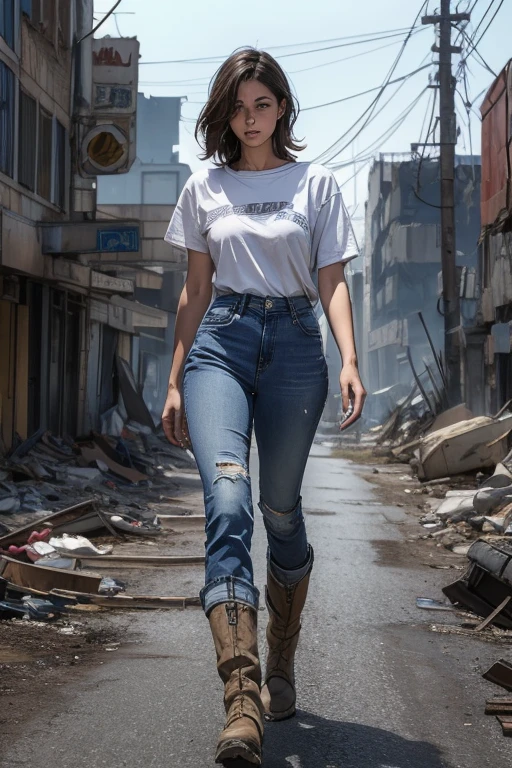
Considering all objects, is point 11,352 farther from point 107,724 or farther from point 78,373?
point 107,724

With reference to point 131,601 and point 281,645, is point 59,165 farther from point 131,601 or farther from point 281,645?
point 281,645

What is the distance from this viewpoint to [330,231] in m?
3.65

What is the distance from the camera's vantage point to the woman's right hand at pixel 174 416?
3.60 m

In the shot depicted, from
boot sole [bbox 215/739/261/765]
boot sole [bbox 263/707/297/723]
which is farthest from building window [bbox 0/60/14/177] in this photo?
boot sole [bbox 215/739/261/765]

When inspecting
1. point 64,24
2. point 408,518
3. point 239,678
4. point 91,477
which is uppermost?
point 64,24

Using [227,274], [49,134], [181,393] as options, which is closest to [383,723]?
[181,393]

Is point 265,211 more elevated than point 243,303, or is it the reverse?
point 265,211

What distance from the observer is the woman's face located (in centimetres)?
361

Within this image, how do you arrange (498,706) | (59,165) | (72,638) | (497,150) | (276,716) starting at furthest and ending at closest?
1. (497,150)
2. (59,165)
3. (72,638)
4. (498,706)
5. (276,716)

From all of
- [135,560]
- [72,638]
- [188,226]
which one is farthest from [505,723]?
[135,560]

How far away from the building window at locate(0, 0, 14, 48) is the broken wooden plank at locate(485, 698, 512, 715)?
1507 cm

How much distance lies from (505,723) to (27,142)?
16.4 meters

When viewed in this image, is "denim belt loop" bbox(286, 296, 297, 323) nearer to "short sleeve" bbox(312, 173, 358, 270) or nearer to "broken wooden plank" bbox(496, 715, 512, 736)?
"short sleeve" bbox(312, 173, 358, 270)

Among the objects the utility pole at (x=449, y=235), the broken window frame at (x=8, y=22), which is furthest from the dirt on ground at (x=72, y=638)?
the utility pole at (x=449, y=235)
